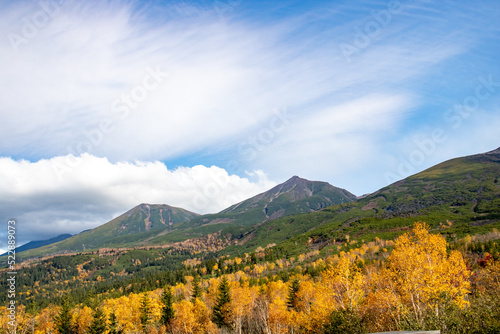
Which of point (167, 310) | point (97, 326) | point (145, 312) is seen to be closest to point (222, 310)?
point (167, 310)

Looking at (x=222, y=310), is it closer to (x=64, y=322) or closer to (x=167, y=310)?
(x=167, y=310)

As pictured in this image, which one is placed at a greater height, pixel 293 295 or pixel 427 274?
pixel 427 274

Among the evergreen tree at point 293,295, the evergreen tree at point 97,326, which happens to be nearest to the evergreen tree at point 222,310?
the evergreen tree at point 293,295

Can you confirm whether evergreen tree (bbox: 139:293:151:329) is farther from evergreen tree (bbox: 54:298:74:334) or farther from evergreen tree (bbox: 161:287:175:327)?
evergreen tree (bbox: 54:298:74:334)

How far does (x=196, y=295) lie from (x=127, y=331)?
3444 centimetres

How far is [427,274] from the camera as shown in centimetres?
3519

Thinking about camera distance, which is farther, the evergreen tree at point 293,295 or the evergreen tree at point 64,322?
the evergreen tree at point 64,322

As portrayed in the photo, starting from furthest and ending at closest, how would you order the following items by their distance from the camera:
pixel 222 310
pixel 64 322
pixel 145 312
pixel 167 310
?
pixel 64 322 → pixel 145 312 → pixel 222 310 → pixel 167 310

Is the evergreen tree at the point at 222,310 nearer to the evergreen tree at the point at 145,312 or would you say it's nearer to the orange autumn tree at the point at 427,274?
the evergreen tree at the point at 145,312

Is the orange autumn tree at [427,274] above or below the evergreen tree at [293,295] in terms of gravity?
above

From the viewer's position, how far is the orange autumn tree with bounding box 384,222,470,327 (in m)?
33.7

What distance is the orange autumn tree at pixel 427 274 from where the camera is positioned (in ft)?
111

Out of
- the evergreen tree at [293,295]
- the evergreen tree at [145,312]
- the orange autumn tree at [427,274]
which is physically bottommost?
the evergreen tree at [293,295]

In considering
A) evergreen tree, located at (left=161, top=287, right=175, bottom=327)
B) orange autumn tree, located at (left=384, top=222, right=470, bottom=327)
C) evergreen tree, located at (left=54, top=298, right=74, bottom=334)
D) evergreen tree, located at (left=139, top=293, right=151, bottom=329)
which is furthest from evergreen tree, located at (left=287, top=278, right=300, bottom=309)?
evergreen tree, located at (left=54, top=298, right=74, bottom=334)
